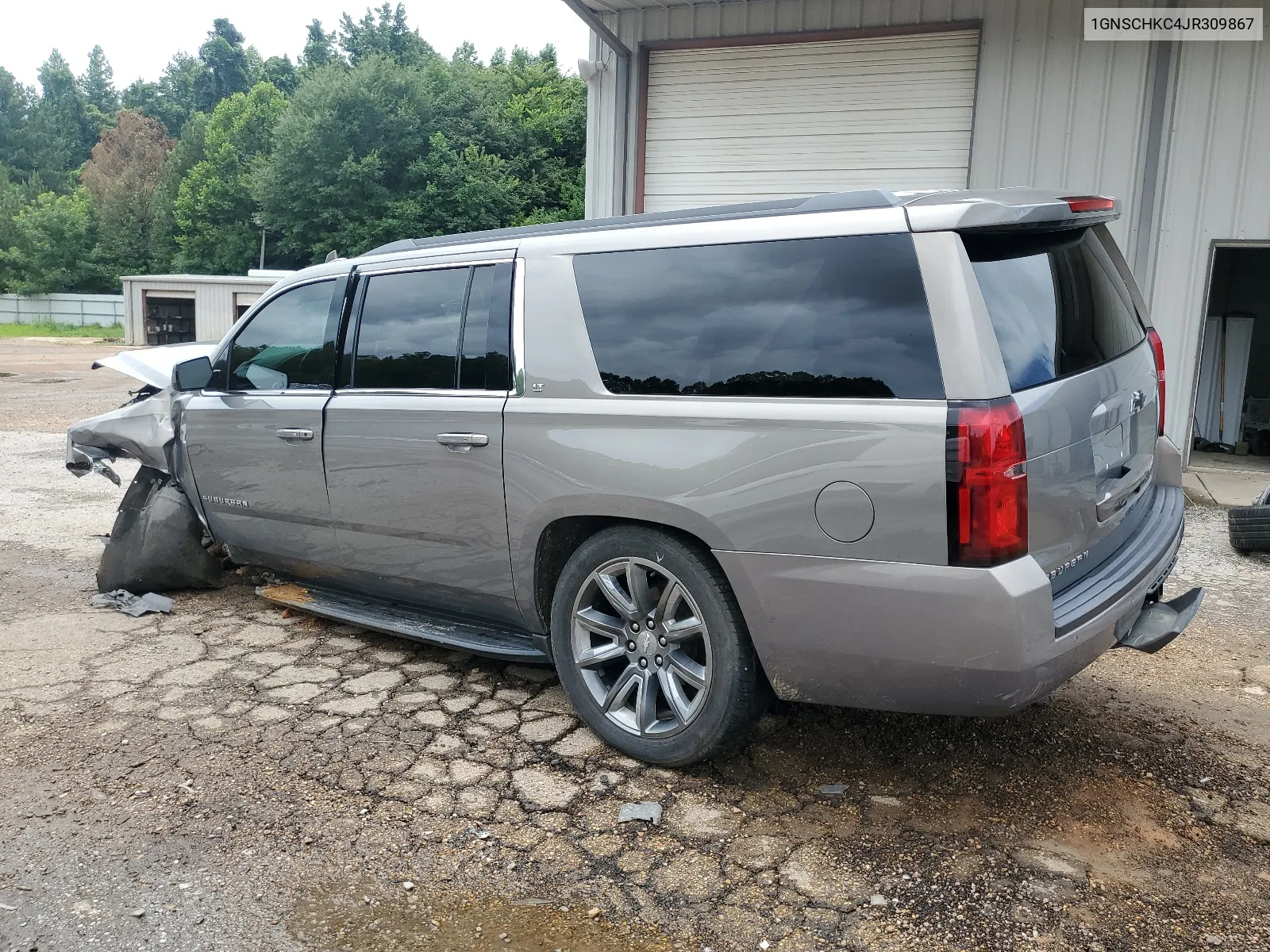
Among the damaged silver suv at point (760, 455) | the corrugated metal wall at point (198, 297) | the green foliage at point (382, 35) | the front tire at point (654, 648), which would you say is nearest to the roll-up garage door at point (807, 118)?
the damaged silver suv at point (760, 455)

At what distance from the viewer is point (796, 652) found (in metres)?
3.06

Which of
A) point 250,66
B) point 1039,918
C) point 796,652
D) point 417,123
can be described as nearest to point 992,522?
point 796,652

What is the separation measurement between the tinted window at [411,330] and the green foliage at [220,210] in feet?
198

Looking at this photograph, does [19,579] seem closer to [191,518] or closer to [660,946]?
[191,518]

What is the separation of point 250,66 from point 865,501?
12516cm

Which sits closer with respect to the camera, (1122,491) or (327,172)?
(1122,491)

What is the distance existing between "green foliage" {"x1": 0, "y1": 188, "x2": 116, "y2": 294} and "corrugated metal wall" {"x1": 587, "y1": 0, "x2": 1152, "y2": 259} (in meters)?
64.8

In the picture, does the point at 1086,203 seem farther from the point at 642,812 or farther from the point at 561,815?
the point at 561,815

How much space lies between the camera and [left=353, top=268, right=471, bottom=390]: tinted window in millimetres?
4062

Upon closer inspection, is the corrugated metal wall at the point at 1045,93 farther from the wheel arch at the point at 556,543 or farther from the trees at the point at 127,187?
the trees at the point at 127,187

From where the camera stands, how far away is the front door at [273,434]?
4.57 metres

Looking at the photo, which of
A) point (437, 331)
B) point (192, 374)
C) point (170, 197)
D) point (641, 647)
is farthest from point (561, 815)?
point (170, 197)

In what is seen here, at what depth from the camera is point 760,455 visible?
3.04 m

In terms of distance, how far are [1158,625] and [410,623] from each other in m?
2.89
